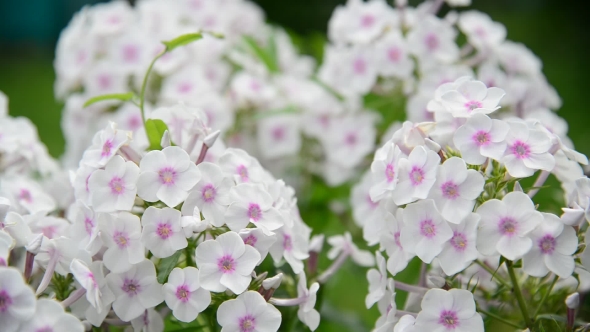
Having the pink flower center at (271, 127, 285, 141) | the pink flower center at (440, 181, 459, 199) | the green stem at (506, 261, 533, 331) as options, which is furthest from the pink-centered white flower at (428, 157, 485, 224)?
the pink flower center at (271, 127, 285, 141)

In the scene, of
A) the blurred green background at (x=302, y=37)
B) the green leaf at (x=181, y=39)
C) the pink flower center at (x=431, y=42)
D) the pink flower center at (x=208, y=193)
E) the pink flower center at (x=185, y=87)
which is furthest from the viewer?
the blurred green background at (x=302, y=37)

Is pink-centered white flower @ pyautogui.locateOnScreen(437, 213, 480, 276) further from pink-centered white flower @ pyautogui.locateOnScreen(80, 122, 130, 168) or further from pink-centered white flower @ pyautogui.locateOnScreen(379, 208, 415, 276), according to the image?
pink-centered white flower @ pyautogui.locateOnScreen(80, 122, 130, 168)

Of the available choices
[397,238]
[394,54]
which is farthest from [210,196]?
[394,54]

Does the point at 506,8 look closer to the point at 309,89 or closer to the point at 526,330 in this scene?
the point at 309,89

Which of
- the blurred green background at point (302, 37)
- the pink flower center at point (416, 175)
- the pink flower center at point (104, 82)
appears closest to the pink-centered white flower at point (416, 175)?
the pink flower center at point (416, 175)

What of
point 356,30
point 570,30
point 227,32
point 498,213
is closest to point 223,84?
point 227,32

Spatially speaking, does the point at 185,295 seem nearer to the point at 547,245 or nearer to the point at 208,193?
the point at 208,193

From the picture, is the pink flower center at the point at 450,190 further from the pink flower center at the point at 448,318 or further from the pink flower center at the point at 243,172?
the pink flower center at the point at 243,172
